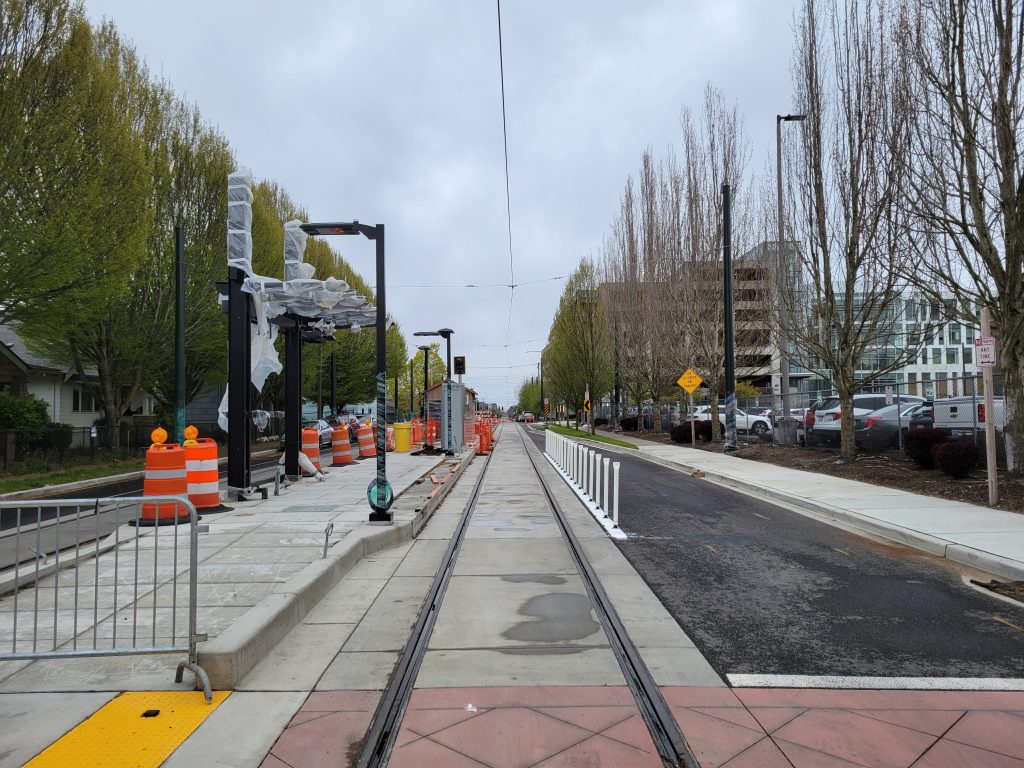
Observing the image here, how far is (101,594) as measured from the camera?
6.04 metres

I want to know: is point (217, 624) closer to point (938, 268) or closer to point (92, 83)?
point (938, 268)

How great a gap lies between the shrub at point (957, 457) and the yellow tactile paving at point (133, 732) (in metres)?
13.1

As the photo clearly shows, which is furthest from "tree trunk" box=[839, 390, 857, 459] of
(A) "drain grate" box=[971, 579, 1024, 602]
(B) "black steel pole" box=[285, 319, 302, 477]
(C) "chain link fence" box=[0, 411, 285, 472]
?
(C) "chain link fence" box=[0, 411, 285, 472]

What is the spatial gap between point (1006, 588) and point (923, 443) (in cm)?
893

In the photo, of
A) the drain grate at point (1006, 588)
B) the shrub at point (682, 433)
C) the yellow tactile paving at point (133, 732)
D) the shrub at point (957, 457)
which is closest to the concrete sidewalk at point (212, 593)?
the yellow tactile paving at point (133, 732)

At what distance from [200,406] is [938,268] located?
40.1m

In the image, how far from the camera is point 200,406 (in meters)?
42.0

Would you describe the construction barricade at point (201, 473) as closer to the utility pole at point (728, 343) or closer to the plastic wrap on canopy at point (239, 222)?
the plastic wrap on canopy at point (239, 222)

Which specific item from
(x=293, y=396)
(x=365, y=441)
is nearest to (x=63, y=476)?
(x=293, y=396)

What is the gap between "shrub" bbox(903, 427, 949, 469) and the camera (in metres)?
14.0

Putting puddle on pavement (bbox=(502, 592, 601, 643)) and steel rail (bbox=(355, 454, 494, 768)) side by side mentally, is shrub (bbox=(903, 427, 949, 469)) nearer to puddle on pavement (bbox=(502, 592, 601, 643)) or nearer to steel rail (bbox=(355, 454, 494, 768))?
puddle on pavement (bbox=(502, 592, 601, 643))

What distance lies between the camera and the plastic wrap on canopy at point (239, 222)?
1184 centimetres

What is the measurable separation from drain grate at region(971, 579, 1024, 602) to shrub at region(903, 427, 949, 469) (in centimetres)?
849

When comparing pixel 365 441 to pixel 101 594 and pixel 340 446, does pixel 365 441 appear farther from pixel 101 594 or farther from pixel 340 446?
pixel 101 594
